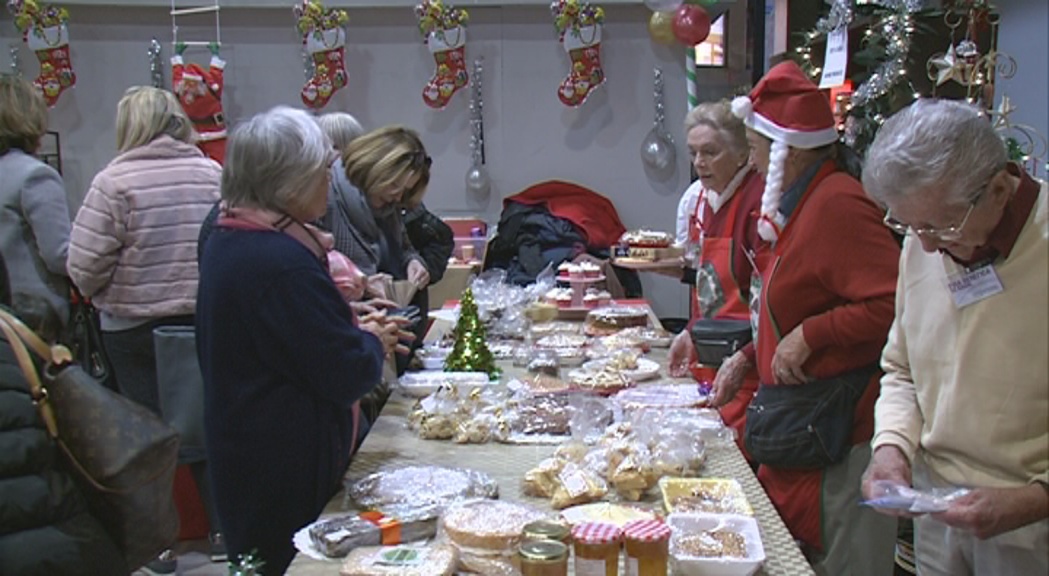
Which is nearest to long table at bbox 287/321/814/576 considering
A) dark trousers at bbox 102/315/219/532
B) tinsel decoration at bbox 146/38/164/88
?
dark trousers at bbox 102/315/219/532

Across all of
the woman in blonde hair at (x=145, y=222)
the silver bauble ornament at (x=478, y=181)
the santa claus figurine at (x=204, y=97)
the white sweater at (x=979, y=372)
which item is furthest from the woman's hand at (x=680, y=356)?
the santa claus figurine at (x=204, y=97)

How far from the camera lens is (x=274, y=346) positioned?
208 cm

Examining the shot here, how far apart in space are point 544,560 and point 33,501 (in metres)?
0.91

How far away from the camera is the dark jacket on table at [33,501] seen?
1.61 meters

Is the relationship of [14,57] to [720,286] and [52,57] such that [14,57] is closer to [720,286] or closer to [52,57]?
[52,57]

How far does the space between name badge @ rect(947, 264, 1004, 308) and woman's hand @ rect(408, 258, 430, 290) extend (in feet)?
8.05

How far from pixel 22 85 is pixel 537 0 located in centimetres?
379

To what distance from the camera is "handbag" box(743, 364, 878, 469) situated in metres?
2.30

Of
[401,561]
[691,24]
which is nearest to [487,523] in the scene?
[401,561]

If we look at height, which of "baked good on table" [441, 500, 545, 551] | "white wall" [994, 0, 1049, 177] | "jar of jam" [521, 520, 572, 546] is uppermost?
"white wall" [994, 0, 1049, 177]

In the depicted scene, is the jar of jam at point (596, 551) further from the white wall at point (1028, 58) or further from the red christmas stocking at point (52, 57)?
the red christmas stocking at point (52, 57)

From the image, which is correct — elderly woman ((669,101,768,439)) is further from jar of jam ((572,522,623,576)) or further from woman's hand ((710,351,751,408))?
jar of jam ((572,522,623,576))

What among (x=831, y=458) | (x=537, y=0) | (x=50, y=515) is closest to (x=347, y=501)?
(x=50, y=515)

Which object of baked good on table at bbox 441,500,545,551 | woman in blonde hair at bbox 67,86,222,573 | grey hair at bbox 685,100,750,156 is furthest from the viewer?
woman in blonde hair at bbox 67,86,222,573
